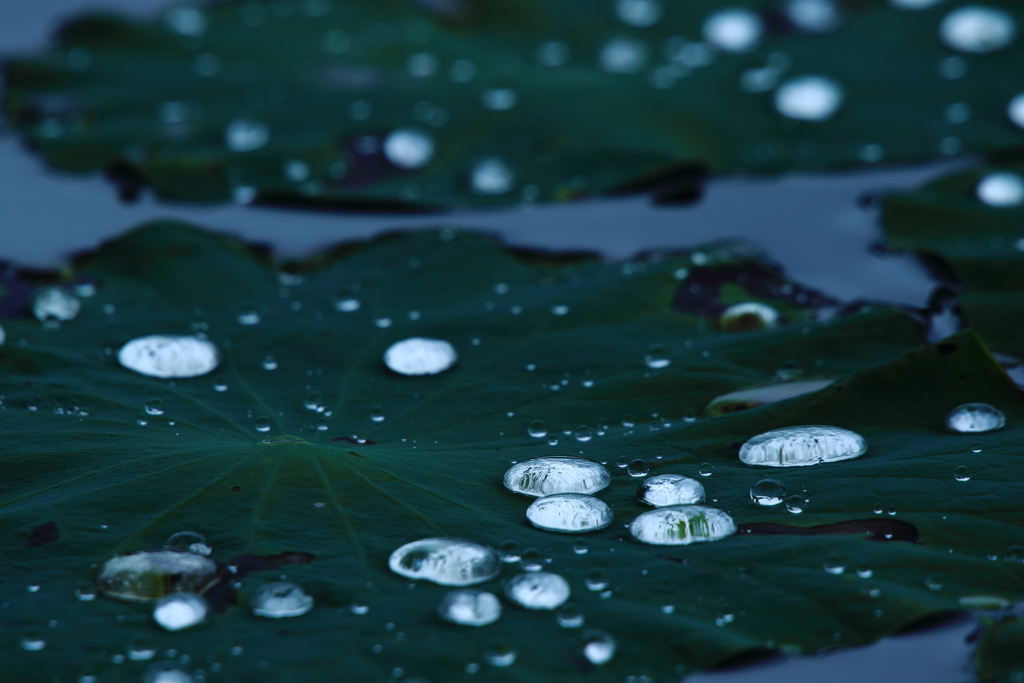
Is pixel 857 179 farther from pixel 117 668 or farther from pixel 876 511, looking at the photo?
pixel 117 668

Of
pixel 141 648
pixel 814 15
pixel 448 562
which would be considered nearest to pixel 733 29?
pixel 814 15

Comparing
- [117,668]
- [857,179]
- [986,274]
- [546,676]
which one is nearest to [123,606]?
[117,668]

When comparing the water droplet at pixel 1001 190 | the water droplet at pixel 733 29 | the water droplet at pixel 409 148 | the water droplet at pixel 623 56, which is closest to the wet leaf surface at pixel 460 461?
the water droplet at pixel 409 148

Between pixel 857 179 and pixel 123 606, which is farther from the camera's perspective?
pixel 857 179

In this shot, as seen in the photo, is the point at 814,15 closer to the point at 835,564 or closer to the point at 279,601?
the point at 835,564

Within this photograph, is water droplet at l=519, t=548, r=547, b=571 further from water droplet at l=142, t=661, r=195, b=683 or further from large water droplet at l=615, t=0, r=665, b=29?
large water droplet at l=615, t=0, r=665, b=29

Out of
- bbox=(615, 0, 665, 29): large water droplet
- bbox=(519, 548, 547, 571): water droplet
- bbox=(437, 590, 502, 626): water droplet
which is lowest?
bbox=(437, 590, 502, 626): water droplet

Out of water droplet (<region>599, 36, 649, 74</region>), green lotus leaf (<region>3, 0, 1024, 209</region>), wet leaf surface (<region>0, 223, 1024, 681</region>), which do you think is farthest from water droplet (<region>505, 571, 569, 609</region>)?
water droplet (<region>599, 36, 649, 74</region>)
